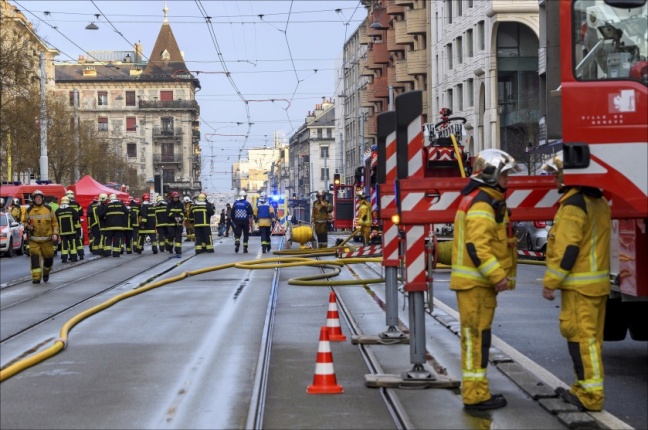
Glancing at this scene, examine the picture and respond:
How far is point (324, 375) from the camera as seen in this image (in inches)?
374

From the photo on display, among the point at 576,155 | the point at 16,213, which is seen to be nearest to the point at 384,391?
the point at 576,155

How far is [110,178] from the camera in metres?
86.9

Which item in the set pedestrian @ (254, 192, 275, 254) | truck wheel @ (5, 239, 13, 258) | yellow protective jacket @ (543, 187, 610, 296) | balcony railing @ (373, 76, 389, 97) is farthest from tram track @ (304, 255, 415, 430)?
balcony railing @ (373, 76, 389, 97)

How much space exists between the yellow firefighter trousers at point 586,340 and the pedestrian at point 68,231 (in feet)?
72.2

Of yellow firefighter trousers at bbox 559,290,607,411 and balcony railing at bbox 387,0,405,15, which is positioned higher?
balcony railing at bbox 387,0,405,15

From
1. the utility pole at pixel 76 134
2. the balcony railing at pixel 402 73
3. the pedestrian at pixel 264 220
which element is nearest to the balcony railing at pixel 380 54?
the balcony railing at pixel 402 73

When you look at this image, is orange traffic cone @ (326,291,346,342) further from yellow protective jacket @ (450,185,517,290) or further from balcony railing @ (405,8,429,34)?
balcony railing @ (405,8,429,34)

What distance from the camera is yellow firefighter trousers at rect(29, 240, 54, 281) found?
20.7 meters

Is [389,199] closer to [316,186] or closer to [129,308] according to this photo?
[129,308]

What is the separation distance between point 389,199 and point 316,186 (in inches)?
5380

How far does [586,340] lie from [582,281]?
43 cm

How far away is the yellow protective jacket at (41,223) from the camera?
20453 millimetres

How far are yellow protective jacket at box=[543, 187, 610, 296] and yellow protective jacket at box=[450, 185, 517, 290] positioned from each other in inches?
14.4

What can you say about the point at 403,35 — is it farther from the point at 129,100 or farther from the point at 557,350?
the point at 557,350
